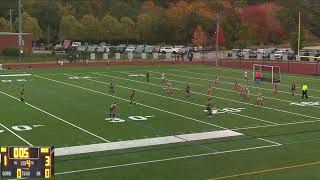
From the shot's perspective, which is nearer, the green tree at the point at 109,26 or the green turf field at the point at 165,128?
the green turf field at the point at 165,128

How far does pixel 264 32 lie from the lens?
88688 mm

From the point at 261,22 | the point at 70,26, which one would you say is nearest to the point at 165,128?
the point at 261,22

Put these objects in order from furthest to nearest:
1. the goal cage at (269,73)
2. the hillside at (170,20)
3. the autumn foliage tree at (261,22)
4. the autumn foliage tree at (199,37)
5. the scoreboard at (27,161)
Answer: the autumn foliage tree at (261,22) → the hillside at (170,20) → the autumn foliage tree at (199,37) → the goal cage at (269,73) → the scoreboard at (27,161)

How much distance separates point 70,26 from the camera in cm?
9188

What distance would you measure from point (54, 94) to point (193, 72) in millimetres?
19662

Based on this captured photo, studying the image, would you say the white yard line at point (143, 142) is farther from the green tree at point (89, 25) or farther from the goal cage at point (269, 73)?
the green tree at point (89, 25)

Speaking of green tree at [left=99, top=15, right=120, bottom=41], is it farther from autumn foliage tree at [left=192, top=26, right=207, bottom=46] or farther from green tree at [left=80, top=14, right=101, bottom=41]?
autumn foliage tree at [left=192, top=26, right=207, bottom=46]

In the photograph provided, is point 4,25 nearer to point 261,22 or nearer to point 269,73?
point 261,22

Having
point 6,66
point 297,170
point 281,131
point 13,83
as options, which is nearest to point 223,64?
point 6,66

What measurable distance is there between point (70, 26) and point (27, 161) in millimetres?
83293

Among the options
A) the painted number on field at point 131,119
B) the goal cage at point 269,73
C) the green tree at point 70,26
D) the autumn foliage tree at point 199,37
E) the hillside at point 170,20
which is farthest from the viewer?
the green tree at point 70,26

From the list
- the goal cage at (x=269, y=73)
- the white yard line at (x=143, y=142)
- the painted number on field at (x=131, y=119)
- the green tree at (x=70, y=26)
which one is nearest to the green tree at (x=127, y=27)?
the green tree at (x=70, y=26)

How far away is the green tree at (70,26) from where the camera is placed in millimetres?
91625

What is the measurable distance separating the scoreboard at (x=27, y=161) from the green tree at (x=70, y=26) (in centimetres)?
8266
